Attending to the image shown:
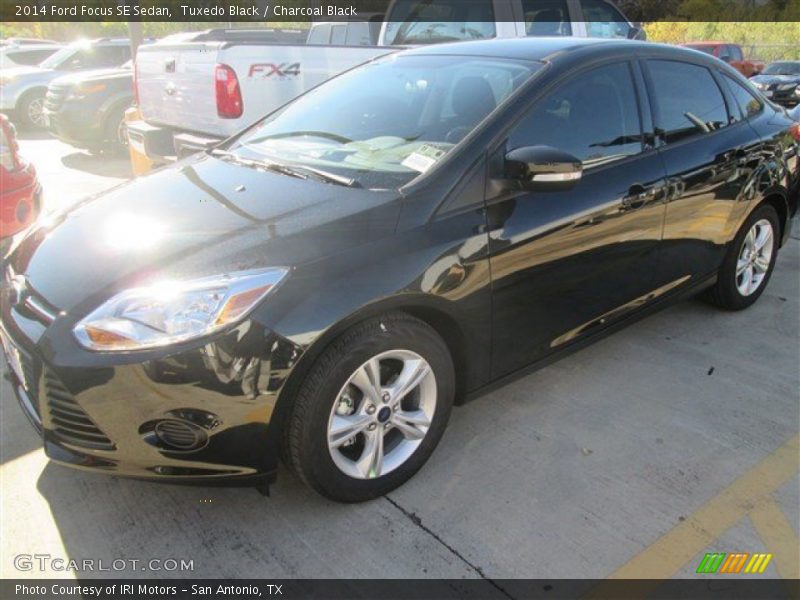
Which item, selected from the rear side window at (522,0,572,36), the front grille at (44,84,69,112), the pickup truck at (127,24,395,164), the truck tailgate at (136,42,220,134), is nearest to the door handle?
the pickup truck at (127,24,395,164)

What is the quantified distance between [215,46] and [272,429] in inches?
155

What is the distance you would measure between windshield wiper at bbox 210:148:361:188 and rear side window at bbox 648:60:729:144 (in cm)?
176

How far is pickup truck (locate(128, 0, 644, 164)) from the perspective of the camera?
5.18m

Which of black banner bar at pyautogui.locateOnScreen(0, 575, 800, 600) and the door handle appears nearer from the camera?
black banner bar at pyautogui.locateOnScreen(0, 575, 800, 600)

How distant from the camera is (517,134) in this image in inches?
109

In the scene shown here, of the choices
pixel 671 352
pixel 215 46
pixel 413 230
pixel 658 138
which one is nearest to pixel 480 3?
pixel 215 46

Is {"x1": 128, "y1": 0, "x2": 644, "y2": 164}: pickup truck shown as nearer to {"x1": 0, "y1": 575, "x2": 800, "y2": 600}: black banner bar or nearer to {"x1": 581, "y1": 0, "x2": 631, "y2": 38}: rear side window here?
{"x1": 581, "y1": 0, "x2": 631, "y2": 38}: rear side window

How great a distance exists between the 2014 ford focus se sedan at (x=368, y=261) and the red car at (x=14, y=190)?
5.26 ft

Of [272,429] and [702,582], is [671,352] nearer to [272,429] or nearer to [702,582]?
[702,582]

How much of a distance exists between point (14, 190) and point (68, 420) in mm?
2672

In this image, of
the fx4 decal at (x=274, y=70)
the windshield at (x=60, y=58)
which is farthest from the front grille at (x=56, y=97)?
the fx4 decal at (x=274, y=70)

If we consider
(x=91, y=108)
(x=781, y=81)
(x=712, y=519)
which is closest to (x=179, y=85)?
(x=91, y=108)

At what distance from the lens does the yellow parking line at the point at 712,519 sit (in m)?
2.31

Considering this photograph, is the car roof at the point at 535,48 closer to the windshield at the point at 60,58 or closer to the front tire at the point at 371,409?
the front tire at the point at 371,409
